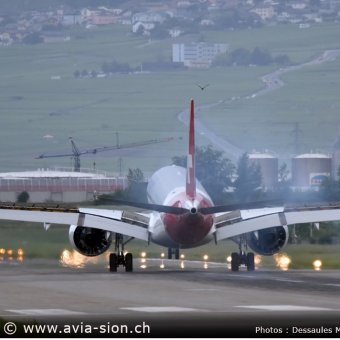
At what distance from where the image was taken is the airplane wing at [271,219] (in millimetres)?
59781

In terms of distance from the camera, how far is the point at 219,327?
3117 centimetres

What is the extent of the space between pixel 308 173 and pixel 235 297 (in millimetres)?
142309

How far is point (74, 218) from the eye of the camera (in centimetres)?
6006

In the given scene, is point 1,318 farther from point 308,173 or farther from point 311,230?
point 308,173

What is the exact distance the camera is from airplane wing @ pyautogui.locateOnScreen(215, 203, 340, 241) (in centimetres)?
5978

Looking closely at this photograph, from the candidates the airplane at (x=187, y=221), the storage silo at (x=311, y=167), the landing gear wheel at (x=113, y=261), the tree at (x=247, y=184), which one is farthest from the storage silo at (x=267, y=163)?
the landing gear wheel at (x=113, y=261)

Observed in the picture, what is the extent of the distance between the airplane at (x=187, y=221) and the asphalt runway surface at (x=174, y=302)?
115 cm

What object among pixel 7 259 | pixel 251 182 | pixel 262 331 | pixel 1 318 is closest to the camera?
pixel 262 331

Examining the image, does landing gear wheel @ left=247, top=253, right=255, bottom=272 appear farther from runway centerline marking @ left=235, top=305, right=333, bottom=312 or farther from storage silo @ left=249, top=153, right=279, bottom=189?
storage silo @ left=249, top=153, right=279, bottom=189

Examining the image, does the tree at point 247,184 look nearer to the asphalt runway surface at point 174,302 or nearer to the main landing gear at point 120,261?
the main landing gear at point 120,261

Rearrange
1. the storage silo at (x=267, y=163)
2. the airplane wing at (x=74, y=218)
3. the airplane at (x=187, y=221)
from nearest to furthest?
the airplane at (x=187, y=221) → the airplane wing at (x=74, y=218) → the storage silo at (x=267, y=163)

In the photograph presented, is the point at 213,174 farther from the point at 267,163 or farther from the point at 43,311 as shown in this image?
the point at 267,163

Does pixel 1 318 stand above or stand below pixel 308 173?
above

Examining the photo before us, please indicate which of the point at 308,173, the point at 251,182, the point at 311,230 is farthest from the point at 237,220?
the point at 308,173
